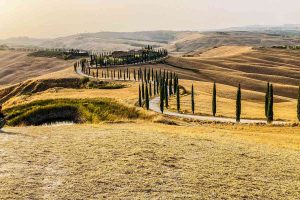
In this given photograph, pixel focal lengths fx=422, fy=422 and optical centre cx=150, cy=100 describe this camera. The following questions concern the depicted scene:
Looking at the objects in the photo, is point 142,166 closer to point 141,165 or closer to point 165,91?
point 141,165

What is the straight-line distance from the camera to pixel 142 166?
119 ft

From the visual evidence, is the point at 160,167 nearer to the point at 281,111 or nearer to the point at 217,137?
the point at 217,137

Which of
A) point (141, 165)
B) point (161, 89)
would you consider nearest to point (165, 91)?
point (161, 89)

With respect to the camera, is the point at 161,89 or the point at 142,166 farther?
the point at 161,89

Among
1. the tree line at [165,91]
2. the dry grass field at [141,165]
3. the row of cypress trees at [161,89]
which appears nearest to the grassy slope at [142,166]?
the dry grass field at [141,165]

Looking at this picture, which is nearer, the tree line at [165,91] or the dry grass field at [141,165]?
the dry grass field at [141,165]

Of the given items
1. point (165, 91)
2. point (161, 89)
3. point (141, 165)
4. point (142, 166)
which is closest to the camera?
point (142, 166)

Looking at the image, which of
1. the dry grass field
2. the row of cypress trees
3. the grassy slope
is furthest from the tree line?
the grassy slope

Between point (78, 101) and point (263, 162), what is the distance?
65617mm

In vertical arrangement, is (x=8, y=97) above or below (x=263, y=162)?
below

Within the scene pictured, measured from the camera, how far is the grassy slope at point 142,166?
30922mm

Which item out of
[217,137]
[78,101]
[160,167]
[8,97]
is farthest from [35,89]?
[160,167]

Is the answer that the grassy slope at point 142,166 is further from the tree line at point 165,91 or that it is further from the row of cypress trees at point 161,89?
the row of cypress trees at point 161,89

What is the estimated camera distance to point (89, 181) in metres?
32.5
